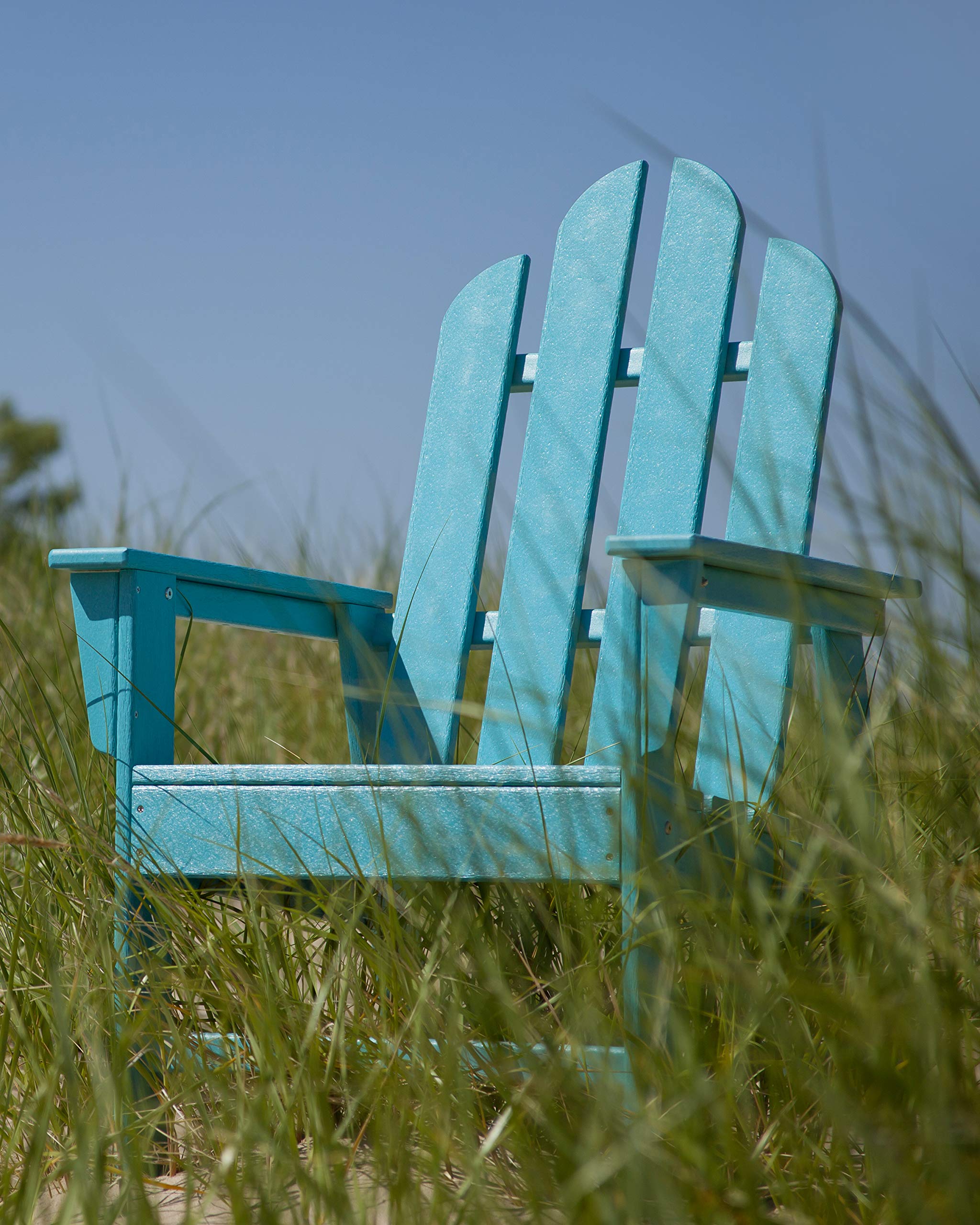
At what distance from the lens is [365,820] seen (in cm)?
117

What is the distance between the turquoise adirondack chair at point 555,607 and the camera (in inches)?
50.7

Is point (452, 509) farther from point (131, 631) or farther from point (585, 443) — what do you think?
point (131, 631)

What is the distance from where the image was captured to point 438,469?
222 centimetres

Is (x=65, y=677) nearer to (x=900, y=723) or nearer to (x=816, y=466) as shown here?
(x=816, y=466)

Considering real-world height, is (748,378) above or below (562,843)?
above

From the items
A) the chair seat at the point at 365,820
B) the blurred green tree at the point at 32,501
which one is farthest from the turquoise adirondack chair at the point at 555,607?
the blurred green tree at the point at 32,501

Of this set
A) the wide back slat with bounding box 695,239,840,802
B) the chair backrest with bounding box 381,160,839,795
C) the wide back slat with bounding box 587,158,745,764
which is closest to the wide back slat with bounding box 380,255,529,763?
the chair backrest with bounding box 381,160,839,795

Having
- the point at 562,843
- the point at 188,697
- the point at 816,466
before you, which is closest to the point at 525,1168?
the point at 562,843

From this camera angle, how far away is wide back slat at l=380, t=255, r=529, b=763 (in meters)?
2.07

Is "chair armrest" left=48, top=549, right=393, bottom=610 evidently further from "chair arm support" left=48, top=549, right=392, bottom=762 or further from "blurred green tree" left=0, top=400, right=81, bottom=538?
"blurred green tree" left=0, top=400, right=81, bottom=538

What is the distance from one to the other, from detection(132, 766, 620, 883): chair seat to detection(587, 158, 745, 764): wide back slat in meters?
0.72

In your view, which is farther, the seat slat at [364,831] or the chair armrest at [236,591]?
the chair armrest at [236,591]

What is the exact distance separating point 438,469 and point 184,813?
95 centimetres

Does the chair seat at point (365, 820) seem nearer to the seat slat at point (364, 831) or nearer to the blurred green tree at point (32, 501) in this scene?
the seat slat at point (364, 831)
